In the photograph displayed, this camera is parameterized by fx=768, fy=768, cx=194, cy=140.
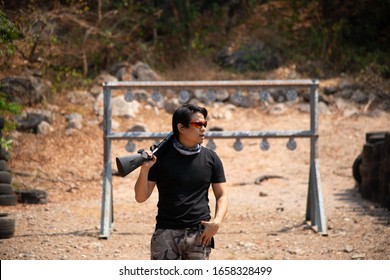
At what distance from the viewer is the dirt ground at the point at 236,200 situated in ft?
24.8

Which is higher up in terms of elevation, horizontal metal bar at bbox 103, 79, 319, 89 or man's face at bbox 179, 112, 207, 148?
horizontal metal bar at bbox 103, 79, 319, 89

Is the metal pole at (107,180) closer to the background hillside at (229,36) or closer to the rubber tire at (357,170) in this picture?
the rubber tire at (357,170)

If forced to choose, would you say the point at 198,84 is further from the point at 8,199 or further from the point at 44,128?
the point at 44,128

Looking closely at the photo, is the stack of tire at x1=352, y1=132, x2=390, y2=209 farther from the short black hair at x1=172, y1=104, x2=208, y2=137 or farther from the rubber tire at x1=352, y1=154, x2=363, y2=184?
the short black hair at x1=172, y1=104, x2=208, y2=137

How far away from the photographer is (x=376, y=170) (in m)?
10.3

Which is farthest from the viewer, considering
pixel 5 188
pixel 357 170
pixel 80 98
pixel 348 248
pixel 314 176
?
pixel 80 98

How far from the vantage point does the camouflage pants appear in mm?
4750

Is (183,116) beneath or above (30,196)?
above

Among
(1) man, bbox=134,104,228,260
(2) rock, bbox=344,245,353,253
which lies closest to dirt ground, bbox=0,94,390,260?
(2) rock, bbox=344,245,353,253

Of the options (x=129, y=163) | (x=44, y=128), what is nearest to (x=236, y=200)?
(x=44, y=128)

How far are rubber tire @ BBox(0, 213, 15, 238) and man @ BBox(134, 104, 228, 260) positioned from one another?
346 centimetres

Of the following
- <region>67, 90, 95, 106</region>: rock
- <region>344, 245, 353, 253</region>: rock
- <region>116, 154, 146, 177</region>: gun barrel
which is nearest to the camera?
<region>116, 154, 146, 177</region>: gun barrel

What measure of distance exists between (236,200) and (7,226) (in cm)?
370
